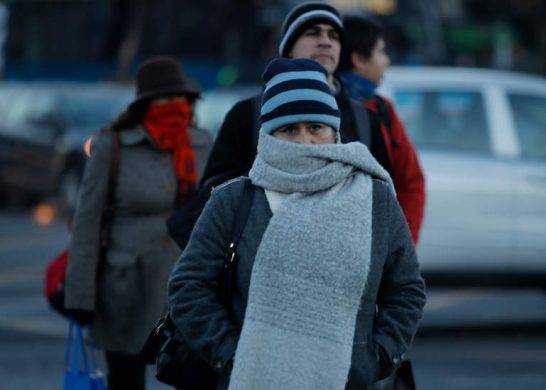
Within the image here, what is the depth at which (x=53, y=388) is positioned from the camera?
8.57m

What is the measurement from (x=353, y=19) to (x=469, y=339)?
4961mm

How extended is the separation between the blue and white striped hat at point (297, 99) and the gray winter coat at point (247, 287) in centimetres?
19

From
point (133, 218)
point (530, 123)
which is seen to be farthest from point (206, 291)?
point (530, 123)

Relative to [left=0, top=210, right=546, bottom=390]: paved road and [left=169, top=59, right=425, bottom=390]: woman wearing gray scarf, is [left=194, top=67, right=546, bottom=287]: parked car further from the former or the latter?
[left=169, top=59, right=425, bottom=390]: woman wearing gray scarf

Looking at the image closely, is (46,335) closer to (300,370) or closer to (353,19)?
(353,19)

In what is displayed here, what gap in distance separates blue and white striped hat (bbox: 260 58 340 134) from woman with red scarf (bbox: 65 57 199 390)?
2.11 m

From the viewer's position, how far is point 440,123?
10625 millimetres

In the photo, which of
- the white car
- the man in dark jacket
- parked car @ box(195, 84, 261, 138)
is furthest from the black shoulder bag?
parked car @ box(195, 84, 261, 138)

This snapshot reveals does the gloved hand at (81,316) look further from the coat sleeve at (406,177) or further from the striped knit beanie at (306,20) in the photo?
the striped knit beanie at (306,20)

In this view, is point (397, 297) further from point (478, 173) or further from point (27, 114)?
point (27, 114)

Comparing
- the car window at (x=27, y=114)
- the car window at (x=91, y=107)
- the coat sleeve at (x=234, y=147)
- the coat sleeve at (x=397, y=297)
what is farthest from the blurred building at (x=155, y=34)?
the coat sleeve at (x=397, y=297)

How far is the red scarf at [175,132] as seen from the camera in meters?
6.17

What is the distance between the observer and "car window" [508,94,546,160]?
1071cm

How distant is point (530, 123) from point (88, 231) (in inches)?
214
